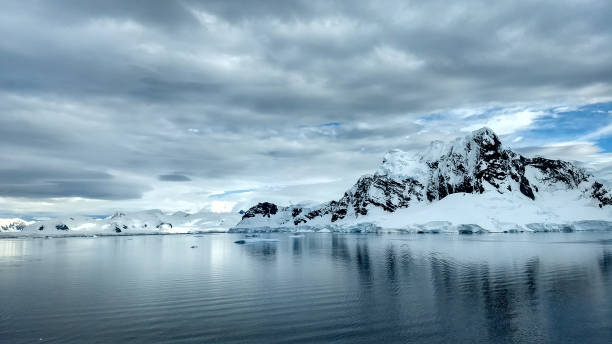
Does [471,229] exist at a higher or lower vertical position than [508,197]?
lower

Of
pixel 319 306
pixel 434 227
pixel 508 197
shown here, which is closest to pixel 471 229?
pixel 434 227

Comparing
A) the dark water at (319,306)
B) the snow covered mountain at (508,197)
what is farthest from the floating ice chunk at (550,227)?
the dark water at (319,306)

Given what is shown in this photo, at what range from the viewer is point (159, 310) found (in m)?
23.5

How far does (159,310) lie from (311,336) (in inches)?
429

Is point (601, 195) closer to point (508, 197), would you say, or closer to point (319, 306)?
point (508, 197)

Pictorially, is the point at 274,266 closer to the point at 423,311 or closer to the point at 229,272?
the point at 229,272

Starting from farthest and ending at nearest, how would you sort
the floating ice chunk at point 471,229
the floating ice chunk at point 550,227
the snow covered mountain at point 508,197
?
the snow covered mountain at point 508,197 < the floating ice chunk at point 471,229 < the floating ice chunk at point 550,227

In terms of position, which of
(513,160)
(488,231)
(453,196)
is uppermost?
(513,160)

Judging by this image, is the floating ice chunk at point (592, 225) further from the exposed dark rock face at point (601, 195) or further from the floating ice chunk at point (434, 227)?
the floating ice chunk at point (434, 227)

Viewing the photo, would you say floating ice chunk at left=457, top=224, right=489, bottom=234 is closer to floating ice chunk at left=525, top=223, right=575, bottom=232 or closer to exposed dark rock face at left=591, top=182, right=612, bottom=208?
floating ice chunk at left=525, top=223, right=575, bottom=232

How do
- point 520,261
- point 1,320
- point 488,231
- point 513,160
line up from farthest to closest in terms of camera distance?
point 513,160 < point 488,231 < point 520,261 < point 1,320

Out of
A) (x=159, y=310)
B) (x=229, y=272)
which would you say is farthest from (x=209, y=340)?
(x=229, y=272)

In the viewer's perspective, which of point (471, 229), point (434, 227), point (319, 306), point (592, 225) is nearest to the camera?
point (319, 306)

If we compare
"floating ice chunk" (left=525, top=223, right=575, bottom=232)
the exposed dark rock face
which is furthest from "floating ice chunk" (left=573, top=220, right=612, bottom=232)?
the exposed dark rock face
